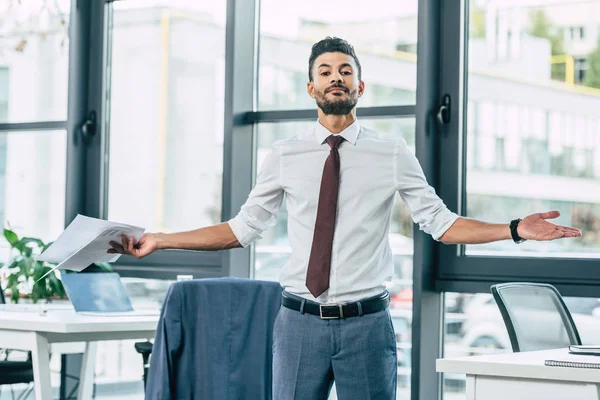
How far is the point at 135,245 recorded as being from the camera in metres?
2.81

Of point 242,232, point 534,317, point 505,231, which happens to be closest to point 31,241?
point 242,232

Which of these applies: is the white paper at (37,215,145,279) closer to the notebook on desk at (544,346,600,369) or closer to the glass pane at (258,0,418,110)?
the notebook on desk at (544,346,600,369)

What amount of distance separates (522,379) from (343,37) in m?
2.50

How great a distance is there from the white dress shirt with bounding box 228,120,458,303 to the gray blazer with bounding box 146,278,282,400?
52 cm

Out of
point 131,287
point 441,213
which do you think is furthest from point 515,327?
point 131,287

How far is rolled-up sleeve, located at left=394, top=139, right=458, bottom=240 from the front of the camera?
2631 mm

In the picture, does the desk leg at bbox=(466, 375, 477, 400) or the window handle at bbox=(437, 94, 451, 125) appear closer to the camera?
the desk leg at bbox=(466, 375, 477, 400)

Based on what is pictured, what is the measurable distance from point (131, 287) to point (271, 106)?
1.26 m

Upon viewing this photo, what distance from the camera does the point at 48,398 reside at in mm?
3740

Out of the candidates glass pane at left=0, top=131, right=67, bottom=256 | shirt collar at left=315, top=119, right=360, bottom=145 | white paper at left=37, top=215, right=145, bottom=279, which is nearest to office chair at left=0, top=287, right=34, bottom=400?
glass pane at left=0, top=131, right=67, bottom=256

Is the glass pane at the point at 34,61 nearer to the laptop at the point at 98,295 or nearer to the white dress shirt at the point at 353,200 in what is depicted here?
the laptop at the point at 98,295

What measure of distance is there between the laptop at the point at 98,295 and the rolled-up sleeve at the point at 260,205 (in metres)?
1.44

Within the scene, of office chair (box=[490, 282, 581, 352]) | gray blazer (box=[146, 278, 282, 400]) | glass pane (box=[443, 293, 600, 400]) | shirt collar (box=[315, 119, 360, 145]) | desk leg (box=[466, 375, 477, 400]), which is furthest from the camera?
glass pane (box=[443, 293, 600, 400])

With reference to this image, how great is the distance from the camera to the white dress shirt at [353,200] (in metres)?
2.53
